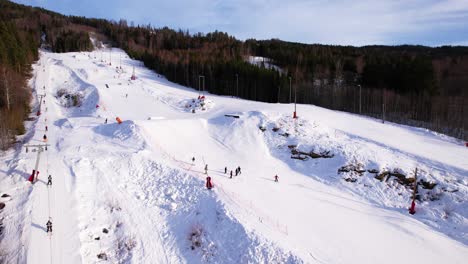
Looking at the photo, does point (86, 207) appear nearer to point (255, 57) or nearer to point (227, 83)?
point (227, 83)

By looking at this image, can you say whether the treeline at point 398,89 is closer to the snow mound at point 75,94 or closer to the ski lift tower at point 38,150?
the snow mound at point 75,94

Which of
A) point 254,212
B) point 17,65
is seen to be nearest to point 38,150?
point 254,212

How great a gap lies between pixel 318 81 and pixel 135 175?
55184 mm

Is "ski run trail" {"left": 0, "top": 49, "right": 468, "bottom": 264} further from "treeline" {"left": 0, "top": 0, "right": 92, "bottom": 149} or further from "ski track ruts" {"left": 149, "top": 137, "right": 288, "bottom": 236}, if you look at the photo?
"treeline" {"left": 0, "top": 0, "right": 92, "bottom": 149}

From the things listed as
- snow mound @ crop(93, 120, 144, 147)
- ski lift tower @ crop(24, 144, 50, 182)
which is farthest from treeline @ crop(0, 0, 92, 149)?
snow mound @ crop(93, 120, 144, 147)

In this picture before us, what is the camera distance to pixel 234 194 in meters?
20.6

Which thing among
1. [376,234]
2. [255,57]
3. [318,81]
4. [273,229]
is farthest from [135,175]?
[255,57]

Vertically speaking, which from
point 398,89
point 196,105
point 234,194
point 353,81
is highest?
point 353,81

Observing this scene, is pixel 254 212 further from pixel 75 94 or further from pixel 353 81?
pixel 353 81

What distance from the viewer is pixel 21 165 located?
22359 mm

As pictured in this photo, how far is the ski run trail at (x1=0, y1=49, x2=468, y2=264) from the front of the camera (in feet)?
51.6

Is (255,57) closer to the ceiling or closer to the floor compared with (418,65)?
closer to the ceiling

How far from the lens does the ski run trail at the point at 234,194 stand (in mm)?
15719

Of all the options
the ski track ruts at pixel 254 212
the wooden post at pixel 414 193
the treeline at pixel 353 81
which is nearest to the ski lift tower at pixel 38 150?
the ski track ruts at pixel 254 212
